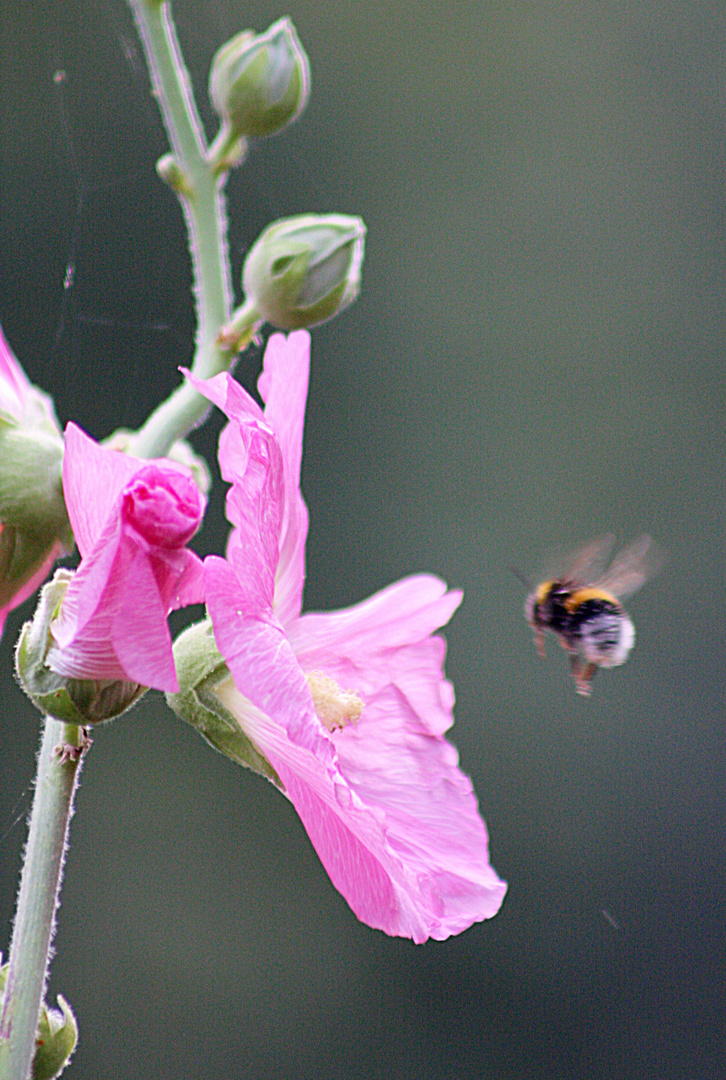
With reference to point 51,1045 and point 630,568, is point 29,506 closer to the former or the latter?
point 51,1045

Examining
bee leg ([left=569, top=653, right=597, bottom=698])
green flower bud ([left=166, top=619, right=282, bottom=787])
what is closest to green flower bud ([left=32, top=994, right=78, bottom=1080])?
green flower bud ([left=166, top=619, right=282, bottom=787])

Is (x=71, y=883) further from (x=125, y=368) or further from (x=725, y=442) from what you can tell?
(x=725, y=442)

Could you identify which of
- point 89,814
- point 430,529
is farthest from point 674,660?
point 89,814

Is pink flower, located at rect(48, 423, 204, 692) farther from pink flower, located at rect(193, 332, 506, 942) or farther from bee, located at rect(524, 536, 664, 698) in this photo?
bee, located at rect(524, 536, 664, 698)

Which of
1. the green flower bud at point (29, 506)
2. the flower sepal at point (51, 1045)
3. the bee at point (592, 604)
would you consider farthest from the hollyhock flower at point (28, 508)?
the bee at point (592, 604)

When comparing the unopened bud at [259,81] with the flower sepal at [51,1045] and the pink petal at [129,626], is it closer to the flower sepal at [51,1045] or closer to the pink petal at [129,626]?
the pink petal at [129,626]

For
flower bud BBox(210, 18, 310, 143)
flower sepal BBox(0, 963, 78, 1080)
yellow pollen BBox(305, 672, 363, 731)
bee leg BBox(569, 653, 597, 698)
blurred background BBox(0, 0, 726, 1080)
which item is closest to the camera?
flower sepal BBox(0, 963, 78, 1080)
